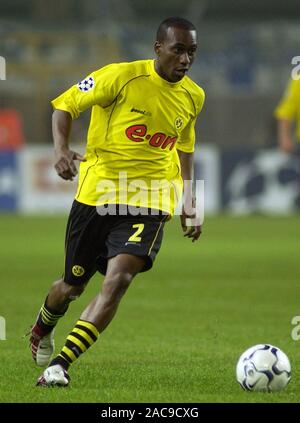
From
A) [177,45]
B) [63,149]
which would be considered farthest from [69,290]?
[177,45]

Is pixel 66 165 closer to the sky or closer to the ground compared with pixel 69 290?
closer to the sky

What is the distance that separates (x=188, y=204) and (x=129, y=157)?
0.59 metres

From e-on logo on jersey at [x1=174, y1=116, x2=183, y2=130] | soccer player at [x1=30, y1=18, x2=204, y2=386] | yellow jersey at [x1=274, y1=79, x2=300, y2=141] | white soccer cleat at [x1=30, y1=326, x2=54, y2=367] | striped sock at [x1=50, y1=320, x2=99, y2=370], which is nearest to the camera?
striped sock at [x1=50, y1=320, x2=99, y2=370]

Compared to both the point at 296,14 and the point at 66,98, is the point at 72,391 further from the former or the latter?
the point at 296,14

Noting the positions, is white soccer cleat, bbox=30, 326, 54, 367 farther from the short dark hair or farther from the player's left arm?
the short dark hair

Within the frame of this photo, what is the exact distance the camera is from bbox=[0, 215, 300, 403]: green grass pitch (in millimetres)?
6852

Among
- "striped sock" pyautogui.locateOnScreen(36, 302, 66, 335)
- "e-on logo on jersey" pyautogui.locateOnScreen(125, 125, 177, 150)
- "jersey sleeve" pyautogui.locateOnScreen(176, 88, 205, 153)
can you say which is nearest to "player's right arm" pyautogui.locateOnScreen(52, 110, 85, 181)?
"e-on logo on jersey" pyautogui.locateOnScreen(125, 125, 177, 150)

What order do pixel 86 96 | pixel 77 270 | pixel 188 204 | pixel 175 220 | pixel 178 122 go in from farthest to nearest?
pixel 175 220 < pixel 188 204 < pixel 178 122 < pixel 77 270 < pixel 86 96

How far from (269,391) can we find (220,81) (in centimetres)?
2350

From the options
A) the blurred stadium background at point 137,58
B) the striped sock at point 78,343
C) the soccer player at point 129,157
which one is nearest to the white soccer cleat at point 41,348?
the soccer player at point 129,157

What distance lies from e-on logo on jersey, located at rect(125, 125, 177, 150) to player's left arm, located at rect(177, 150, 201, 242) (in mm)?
356

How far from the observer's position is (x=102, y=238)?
24.1 ft

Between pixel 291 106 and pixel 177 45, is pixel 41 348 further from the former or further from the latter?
pixel 291 106
